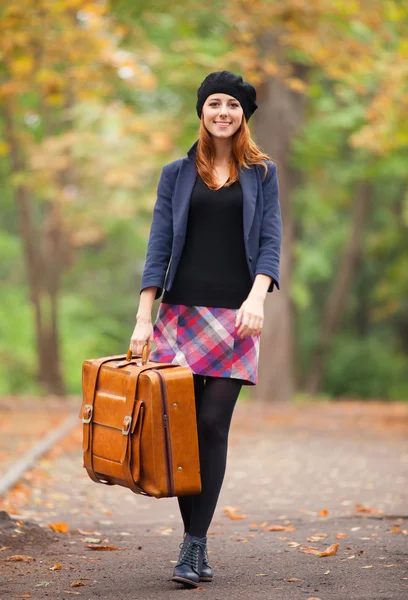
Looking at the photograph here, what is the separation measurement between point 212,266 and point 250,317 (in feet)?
1.19

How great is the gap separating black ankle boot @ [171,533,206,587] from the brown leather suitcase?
31 centimetres

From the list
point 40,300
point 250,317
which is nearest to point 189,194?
point 250,317

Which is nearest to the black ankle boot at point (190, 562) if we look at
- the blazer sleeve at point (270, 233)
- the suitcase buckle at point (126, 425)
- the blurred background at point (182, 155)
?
the suitcase buckle at point (126, 425)

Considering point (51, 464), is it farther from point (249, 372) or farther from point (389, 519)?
point (249, 372)

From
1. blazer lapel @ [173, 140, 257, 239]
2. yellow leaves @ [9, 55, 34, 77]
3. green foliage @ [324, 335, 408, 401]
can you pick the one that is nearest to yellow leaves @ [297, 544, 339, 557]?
blazer lapel @ [173, 140, 257, 239]

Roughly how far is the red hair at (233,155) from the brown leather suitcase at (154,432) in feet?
3.04

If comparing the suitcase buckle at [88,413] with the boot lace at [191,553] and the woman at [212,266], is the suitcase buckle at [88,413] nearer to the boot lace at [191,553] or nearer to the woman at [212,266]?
the woman at [212,266]

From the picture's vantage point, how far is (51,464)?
10523 mm

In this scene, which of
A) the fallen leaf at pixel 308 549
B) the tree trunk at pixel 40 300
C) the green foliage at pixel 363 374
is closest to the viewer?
the fallen leaf at pixel 308 549

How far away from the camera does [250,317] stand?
183 inches

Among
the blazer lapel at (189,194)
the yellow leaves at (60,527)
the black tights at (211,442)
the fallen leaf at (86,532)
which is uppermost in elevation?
the blazer lapel at (189,194)

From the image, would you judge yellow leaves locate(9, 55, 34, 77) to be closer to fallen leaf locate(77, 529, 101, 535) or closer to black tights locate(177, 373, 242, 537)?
fallen leaf locate(77, 529, 101, 535)

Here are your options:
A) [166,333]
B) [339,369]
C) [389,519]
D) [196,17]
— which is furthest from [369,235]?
[166,333]

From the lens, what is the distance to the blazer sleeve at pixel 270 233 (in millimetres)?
4797
